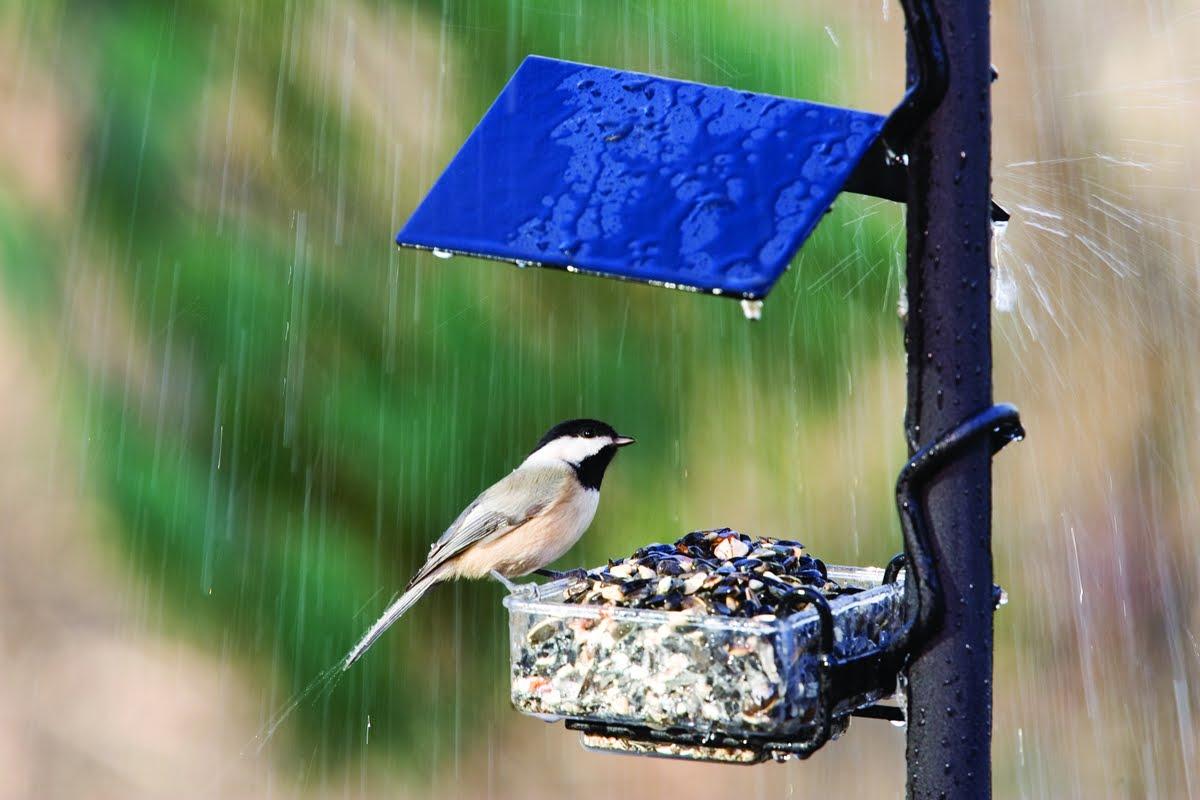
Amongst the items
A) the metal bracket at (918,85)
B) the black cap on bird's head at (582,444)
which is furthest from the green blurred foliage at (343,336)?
the metal bracket at (918,85)

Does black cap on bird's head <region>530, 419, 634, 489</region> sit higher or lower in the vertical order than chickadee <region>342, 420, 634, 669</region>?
higher

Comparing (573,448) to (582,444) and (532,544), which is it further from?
(532,544)

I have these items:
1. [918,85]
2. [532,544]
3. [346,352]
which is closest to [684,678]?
[918,85]

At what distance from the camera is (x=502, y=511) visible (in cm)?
241

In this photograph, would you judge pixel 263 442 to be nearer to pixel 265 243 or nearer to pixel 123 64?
pixel 265 243

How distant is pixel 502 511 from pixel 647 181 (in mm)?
971

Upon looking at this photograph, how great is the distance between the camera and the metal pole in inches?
58.2


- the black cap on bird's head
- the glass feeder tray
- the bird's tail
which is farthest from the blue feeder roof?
the bird's tail

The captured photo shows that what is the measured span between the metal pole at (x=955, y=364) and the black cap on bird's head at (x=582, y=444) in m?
0.98

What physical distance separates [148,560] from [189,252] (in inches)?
22.3

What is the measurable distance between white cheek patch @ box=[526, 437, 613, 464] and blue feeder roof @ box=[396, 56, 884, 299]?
80 cm

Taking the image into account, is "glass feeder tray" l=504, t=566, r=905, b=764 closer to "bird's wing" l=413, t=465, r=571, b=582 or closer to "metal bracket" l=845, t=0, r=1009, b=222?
"metal bracket" l=845, t=0, r=1009, b=222

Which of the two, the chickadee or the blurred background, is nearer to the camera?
the chickadee

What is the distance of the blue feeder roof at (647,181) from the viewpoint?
4.77 ft
